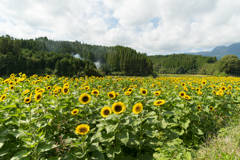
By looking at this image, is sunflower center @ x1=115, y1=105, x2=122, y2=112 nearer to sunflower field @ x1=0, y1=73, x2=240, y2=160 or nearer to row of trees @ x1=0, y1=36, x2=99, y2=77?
sunflower field @ x1=0, y1=73, x2=240, y2=160

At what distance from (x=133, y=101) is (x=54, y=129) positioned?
2.50 meters

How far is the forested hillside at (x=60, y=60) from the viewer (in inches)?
2082

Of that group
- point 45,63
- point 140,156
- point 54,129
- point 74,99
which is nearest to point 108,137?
point 140,156

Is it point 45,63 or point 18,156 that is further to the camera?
point 45,63

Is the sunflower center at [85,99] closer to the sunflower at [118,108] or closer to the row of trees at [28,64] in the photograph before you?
the sunflower at [118,108]

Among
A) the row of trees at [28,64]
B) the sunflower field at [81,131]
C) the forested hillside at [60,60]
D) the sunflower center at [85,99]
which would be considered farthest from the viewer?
the forested hillside at [60,60]

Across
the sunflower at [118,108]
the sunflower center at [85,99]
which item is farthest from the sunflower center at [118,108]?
the sunflower center at [85,99]

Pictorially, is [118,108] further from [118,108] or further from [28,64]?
[28,64]

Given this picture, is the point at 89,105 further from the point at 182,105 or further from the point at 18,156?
the point at 182,105

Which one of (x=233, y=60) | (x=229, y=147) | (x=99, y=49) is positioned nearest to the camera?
(x=229, y=147)

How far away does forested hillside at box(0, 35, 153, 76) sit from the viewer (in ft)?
173

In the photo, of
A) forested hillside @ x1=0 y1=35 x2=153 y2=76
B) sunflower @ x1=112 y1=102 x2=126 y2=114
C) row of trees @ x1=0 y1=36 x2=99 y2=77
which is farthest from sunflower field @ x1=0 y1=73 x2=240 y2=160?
row of trees @ x1=0 y1=36 x2=99 y2=77

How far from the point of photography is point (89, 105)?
3195 mm

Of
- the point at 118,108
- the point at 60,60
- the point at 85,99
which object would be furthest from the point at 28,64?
the point at 118,108
